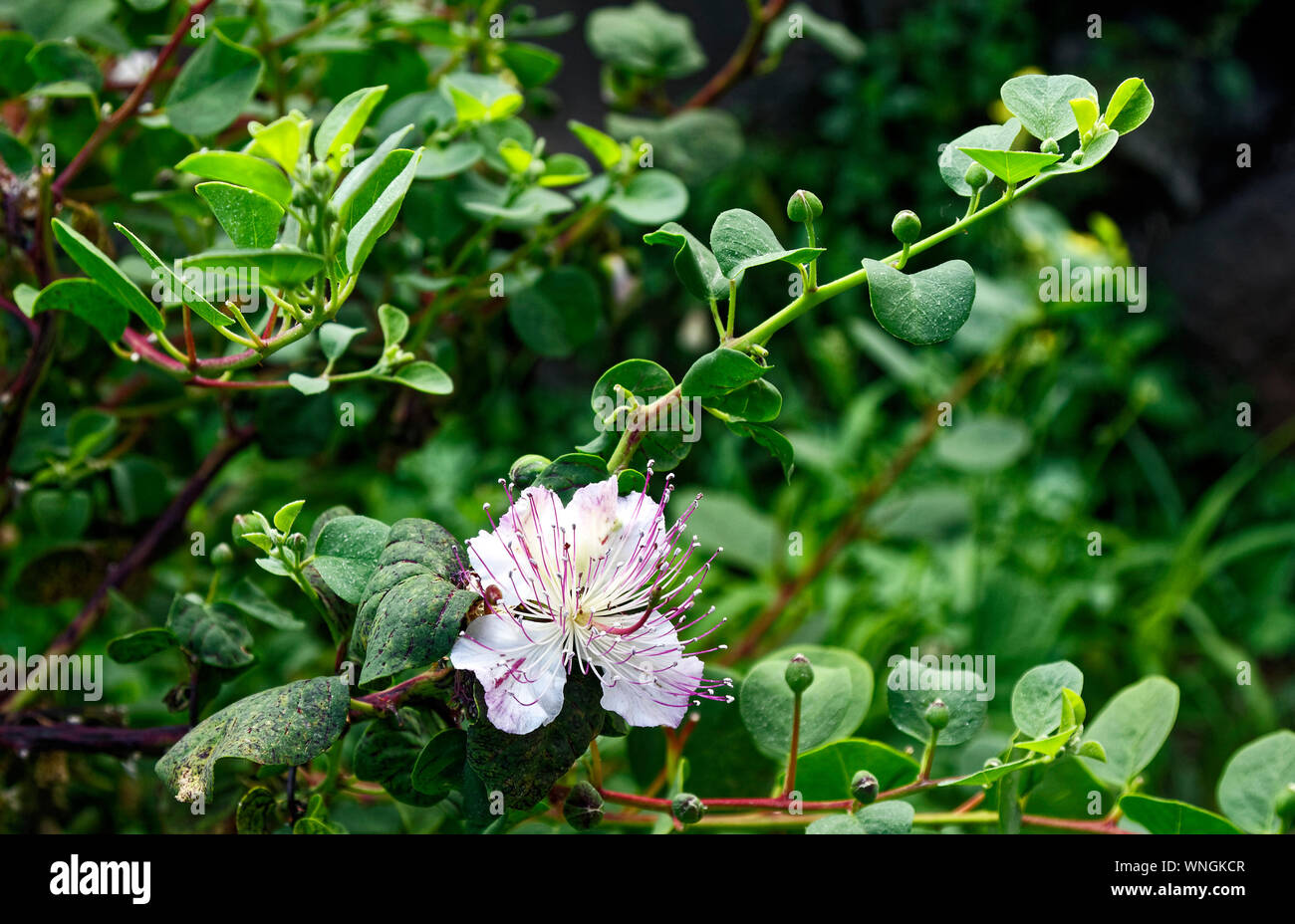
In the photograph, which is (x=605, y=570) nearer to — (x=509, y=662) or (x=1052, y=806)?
(x=509, y=662)

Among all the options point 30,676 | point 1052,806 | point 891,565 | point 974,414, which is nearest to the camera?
point 1052,806

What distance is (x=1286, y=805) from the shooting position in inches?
22.0

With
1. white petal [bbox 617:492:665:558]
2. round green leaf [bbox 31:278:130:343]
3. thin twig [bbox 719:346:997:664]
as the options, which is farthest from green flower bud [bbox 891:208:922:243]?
thin twig [bbox 719:346:997:664]

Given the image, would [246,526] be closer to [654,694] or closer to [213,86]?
[654,694]

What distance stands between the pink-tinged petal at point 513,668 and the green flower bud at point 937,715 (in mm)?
202

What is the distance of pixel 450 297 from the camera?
0.81m

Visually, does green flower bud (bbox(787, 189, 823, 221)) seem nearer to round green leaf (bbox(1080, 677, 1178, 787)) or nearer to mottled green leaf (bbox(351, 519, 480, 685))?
mottled green leaf (bbox(351, 519, 480, 685))

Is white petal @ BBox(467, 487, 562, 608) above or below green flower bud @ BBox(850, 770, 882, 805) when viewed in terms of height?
above

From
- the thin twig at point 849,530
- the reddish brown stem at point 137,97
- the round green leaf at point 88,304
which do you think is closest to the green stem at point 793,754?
the round green leaf at point 88,304

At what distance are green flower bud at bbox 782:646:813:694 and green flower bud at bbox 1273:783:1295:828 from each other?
0.87 feet

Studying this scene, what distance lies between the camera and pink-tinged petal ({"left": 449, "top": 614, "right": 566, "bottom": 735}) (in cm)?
46

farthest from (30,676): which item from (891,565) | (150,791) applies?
(891,565)

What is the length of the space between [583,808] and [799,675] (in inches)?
5.2
